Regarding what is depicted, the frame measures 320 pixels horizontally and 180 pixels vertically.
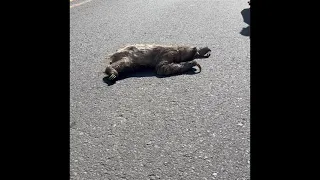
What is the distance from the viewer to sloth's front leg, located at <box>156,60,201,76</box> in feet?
17.0

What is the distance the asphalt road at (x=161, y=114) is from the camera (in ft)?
10.2

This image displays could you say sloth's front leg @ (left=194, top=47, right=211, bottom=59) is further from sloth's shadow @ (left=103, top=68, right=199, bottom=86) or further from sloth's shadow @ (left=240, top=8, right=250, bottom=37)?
sloth's shadow @ (left=240, top=8, right=250, bottom=37)

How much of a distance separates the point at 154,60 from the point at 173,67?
33 cm

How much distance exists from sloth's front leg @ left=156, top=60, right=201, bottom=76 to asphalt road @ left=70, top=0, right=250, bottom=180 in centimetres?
13

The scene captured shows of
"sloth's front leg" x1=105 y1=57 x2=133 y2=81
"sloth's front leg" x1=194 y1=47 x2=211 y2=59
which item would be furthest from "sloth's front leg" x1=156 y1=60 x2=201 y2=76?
"sloth's front leg" x1=194 y1=47 x2=211 y2=59

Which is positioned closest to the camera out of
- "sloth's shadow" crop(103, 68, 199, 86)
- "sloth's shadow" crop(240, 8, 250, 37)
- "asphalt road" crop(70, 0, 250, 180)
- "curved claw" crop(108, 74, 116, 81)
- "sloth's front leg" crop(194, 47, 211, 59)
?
"asphalt road" crop(70, 0, 250, 180)

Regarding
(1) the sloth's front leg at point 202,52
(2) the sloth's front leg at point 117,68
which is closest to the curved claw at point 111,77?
(2) the sloth's front leg at point 117,68

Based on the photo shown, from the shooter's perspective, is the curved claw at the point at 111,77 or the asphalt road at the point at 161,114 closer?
the asphalt road at the point at 161,114

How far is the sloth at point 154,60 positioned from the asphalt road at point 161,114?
0.16 meters

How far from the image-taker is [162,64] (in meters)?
5.22

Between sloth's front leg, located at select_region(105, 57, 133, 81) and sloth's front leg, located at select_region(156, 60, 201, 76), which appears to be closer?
sloth's front leg, located at select_region(105, 57, 133, 81)

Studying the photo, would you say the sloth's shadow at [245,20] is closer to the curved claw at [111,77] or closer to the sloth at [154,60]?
the sloth at [154,60]
